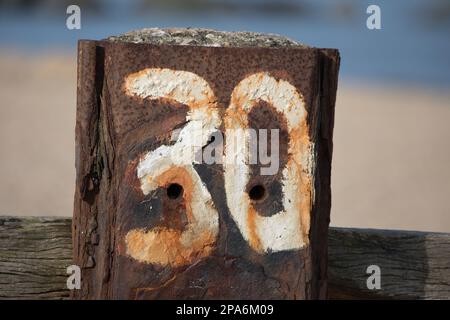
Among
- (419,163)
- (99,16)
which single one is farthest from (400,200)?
(99,16)

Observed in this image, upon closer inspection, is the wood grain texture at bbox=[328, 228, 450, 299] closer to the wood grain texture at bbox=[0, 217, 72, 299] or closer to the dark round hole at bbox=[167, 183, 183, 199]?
the dark round hole at bbox=[167, 183, 183, 199]

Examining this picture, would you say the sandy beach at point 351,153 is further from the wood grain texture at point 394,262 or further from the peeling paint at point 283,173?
the peeling paint at point 283,173

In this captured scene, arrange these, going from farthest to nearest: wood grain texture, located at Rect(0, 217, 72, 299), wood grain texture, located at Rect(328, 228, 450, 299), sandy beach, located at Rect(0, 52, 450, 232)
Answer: sandy beach, located at Rect(0, 52, 450, 232)
wood grain texture, located at Rect(328, 228, 450, 299)
wood grain texture, located at Rect(0, 217, 72, 299)

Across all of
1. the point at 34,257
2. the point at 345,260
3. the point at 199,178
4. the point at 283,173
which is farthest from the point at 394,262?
the point at 34,257

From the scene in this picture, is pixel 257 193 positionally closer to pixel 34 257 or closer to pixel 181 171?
pixel 181 171

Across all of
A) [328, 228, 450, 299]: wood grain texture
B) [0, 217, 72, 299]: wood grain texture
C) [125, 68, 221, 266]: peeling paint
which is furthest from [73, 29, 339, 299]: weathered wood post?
[328, 228, 450, 299]: wood grain texture

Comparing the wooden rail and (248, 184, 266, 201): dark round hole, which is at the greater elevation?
(248, 184, 266, 201): dark round hole
